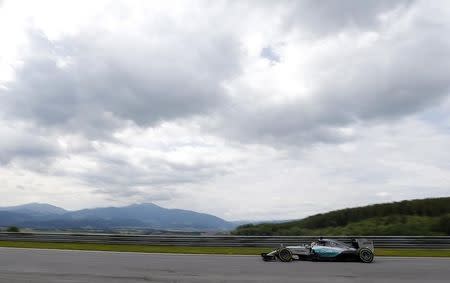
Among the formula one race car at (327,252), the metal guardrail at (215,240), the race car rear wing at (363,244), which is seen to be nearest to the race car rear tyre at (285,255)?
the formula one race car at (327,252)

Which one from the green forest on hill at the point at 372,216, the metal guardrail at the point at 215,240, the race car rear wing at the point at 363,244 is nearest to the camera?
the race car rear wing at the point at 363,244

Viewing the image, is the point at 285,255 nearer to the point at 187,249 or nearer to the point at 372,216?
the point at 187,249

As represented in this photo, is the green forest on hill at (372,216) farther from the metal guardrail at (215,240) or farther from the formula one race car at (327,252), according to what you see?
the formula one race car at (327,252)

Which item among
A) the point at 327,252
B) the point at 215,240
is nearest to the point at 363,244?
the point at 327,252

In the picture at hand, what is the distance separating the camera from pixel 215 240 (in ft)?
76.0

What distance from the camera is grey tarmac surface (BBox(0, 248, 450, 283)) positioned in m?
11.8

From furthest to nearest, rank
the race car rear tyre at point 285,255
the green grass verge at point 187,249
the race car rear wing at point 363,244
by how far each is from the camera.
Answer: the green grass verge at point 187,249 → the race car rear tyre at point 285,255 → the race car rear wing at point 363,244

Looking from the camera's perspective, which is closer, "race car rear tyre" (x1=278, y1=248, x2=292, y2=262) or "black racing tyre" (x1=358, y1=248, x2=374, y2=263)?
"black racing tyre" (x1=358, y1=248, x2=374, y2=263)

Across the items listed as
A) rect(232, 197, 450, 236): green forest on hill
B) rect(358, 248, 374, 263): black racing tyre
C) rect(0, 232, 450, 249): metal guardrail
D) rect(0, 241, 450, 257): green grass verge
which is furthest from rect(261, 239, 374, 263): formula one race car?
rect(232, 197, 450, 236): green forest on hill

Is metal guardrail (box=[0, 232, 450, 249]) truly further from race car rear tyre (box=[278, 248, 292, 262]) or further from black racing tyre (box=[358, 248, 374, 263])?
race car rear tyre (box=[278, 248, 292, 262])

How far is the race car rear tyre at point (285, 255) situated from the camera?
54.5ft

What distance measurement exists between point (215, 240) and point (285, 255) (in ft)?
23.0

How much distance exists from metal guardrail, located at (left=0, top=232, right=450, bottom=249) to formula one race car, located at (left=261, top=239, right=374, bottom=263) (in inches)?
183

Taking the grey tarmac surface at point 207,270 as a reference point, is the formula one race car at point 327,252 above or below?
above
